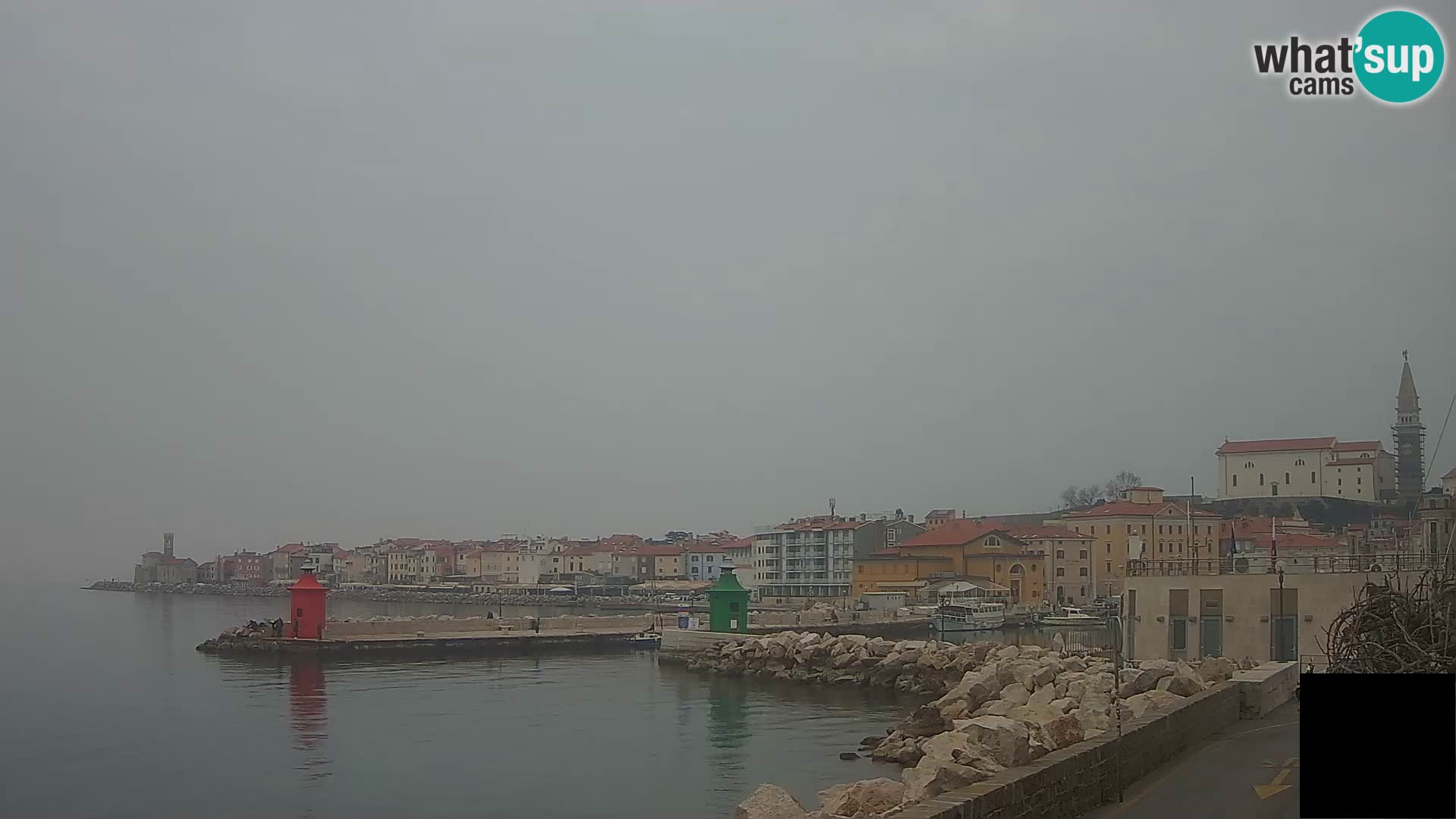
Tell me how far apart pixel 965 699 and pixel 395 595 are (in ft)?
338

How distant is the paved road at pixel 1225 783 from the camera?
870 cm

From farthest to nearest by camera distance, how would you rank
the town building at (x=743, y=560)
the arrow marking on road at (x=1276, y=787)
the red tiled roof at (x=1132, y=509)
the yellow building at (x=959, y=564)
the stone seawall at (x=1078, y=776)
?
1. the town building at (x=743, y=560)
2. the yellow building at (x=959, y=564)
3. the red tiled roof at (x=1132, y=509)
4. the arrow marking on road at (x=1276, y=787)
5. the stone seawall at (x=1078, y=776)

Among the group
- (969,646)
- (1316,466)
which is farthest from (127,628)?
(1316,466)

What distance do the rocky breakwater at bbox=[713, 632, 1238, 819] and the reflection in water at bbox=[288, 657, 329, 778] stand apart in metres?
10.4

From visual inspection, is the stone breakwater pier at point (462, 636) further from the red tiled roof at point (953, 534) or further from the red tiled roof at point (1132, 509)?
the red tiled roof at point (953, 534)

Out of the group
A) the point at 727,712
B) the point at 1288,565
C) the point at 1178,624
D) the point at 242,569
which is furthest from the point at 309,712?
the point at 242,569

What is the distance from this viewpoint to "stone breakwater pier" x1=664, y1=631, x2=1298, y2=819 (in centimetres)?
809

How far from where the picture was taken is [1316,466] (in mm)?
53000

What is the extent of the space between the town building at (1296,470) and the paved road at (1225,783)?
23.7 metres

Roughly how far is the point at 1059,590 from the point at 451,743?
51.6 metres

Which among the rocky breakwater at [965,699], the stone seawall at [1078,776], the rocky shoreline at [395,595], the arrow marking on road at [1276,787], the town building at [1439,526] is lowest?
the rocky shoreline at [395,595]

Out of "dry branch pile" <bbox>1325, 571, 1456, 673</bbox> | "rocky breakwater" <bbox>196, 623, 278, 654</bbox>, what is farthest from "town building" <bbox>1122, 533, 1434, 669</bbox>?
"rocky breakwater" <bbox>196, 623, 278, 654</bbox>

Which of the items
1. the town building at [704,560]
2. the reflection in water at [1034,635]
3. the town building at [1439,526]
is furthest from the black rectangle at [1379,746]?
the town building at [704,560]

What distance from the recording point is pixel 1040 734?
13047mm
